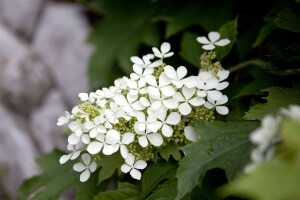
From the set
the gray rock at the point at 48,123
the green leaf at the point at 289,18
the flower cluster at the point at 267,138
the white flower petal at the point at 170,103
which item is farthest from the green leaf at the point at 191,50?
the gray rock at the point at 48,123

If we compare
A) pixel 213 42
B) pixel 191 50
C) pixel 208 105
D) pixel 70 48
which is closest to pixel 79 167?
pixel 208 105

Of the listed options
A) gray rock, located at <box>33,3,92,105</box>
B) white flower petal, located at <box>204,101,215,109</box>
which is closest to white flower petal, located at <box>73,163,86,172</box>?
white flower petal, located at <box>204,101,215,109</box>

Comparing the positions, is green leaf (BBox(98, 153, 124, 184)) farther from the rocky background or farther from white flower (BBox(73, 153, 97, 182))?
the rocky background

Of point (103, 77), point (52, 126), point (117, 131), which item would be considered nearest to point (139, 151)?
point (117, 131)

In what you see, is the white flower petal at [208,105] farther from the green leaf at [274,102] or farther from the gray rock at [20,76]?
the gray rock at [20,76]

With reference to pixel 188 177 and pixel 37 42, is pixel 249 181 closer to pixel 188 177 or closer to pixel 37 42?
pixel 188 177

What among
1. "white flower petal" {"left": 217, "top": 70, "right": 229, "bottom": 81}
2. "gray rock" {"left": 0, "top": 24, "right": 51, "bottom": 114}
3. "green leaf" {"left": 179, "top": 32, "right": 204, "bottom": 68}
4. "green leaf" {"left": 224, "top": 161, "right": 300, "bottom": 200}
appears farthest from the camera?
"gray rock" {"left": 0, "top": 24, "right": 51, "bottom": 114}
